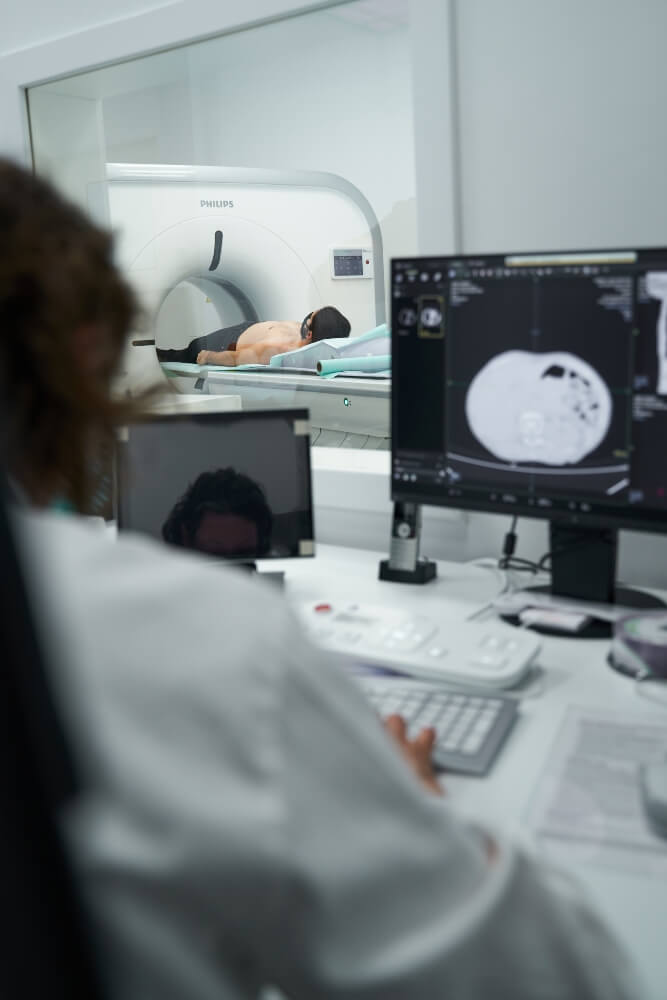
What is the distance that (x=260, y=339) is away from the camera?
3584mm

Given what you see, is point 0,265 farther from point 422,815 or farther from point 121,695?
point 422,815

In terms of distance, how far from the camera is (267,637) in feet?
1.67

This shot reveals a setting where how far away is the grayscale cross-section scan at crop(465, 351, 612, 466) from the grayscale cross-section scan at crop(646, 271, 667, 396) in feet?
0.25

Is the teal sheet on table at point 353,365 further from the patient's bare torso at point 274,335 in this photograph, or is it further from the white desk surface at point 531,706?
the white desk surface at point 531,706

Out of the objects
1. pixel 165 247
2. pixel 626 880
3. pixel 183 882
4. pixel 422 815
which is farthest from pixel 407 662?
pixel 165 247

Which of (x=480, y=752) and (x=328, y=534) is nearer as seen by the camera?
(x=480, y=752)

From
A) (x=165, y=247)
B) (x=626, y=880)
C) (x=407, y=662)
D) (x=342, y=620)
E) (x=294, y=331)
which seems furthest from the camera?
(x=294, y=331)

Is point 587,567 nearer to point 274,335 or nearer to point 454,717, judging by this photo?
point 454,717

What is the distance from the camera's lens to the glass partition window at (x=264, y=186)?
227 cm

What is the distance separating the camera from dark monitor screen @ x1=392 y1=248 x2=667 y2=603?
1316 mm

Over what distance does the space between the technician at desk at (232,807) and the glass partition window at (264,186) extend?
1.49 m

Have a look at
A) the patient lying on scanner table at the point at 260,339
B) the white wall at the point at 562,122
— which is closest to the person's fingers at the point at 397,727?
the white wall at the point at 562,122

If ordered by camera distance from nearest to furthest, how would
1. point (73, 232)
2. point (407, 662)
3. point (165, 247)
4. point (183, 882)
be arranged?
point (183, 882)
point (73, 232)
point (407, 662)
point (165, 247)

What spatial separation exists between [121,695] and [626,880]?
1.83 ft
